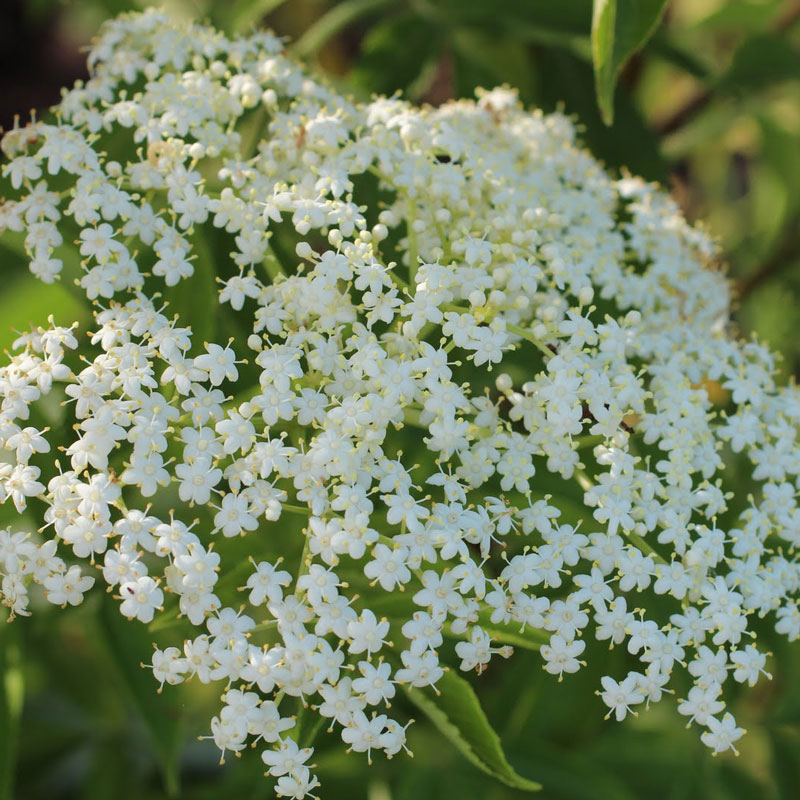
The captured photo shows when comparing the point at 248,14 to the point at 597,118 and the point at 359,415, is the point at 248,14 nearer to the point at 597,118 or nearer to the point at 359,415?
the point at 597,118

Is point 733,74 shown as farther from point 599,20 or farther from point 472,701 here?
point 472,701

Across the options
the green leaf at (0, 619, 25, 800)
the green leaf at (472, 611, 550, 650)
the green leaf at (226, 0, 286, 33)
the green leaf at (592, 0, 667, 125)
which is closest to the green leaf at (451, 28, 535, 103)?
the green leaf at (226, 0, 286, 33)

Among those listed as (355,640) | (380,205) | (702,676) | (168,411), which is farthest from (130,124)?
(702,676)

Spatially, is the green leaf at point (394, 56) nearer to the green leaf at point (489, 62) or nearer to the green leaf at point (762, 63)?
the green leaf at point (489, 62)

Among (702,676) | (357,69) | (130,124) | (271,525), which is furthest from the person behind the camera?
(357,69)

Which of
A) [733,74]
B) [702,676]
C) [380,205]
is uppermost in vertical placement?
[733,74]

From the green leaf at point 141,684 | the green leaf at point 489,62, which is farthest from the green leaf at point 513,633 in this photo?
the green leaf at point 489,62
